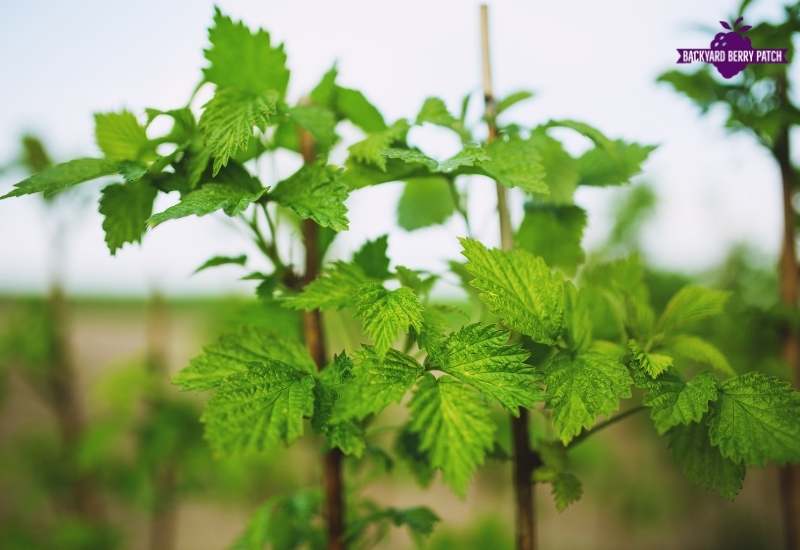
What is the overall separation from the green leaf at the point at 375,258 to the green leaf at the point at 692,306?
0.30 m

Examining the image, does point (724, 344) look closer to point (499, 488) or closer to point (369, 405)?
point (369, 405)

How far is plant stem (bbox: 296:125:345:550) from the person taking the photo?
0.56 meters

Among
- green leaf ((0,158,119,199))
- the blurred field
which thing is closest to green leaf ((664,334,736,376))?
green leaf ((0,158,119,199))

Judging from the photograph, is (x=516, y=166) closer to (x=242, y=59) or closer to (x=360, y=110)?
(x=360, y=110)

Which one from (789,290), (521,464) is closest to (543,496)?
(789,290)

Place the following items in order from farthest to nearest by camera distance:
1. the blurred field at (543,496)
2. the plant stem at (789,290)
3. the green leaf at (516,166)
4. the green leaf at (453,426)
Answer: the blurred field at (543,496), the plant stem at (789,290), the green leaf at (516,166), the green leaf at (453,426)

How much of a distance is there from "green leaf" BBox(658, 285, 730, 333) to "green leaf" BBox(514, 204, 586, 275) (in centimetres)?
11

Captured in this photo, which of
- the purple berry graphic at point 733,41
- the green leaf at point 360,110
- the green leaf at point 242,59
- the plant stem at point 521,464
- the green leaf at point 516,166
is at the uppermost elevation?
the purple berry graphic at point 733,41

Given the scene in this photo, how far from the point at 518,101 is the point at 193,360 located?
0.42 metres

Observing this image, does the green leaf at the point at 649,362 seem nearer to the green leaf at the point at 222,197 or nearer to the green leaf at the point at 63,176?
the green leaf at the point at 222,197

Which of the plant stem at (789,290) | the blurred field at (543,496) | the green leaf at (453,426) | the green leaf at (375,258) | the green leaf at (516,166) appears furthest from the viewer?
the blurred field at (543,496)

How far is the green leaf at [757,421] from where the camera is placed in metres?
0.38

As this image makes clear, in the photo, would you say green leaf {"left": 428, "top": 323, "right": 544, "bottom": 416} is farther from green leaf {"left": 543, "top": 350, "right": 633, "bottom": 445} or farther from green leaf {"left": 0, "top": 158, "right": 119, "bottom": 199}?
green leaf {"left": 0, "top": 158, "right": 119, "bottom": 199}

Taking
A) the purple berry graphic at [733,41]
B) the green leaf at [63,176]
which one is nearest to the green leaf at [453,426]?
the green leaf at [63,176]
